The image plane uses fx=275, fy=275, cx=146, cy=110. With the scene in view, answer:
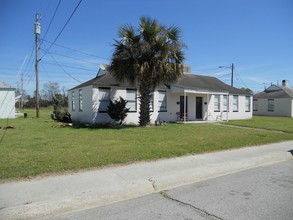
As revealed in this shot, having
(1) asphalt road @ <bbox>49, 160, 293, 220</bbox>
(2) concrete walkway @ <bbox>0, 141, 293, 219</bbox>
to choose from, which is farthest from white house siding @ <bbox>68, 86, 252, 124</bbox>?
(1) asphalt road @ <bbox>49, 160, 293, 220</bbox>

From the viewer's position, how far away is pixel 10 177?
6.03 meters

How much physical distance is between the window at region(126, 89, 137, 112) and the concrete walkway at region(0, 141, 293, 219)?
1189cm

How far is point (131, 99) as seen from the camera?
66.8 ft

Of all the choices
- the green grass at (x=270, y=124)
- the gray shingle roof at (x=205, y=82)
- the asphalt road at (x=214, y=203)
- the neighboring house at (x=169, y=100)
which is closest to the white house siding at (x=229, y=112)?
the neighboring house at (x=169, y=100)

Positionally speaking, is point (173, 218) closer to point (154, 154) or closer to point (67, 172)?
point (67, 172)

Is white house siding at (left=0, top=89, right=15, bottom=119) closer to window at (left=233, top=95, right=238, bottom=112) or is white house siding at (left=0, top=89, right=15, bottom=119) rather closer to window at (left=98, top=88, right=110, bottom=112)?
window at (left=98, top=88, right=110, bottom=112)

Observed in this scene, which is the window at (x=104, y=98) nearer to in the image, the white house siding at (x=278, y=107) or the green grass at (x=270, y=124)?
the green grass at (x=270, y=124)

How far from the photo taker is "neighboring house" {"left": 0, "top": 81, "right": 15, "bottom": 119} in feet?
96.7

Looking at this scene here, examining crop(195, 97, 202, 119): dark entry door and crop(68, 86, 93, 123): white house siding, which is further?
crop(195, 97, 202, 119): dark entry door

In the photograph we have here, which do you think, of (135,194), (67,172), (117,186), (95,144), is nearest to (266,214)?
(135,194)

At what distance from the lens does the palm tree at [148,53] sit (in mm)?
16266

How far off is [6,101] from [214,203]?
29.9 metres

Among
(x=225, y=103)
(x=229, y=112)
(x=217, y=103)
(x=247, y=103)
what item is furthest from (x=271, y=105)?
(x=217, y=103)

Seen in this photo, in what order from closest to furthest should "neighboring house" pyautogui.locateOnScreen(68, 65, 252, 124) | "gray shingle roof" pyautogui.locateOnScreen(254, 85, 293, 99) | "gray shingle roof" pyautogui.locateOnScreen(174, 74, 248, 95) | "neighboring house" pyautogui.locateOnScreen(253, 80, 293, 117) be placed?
"neighboring house" pyautogui.locateOnScreen(68, 65, 252, 124) → "gray shingle roof" pyautogui.locateOnScreen(174, 74, 248, 95) → "neighboring house" pyautogui.locateOnScreen(253, 80, 293, 117) → "gray shingle roof" pyautogui.locateOnScreen(254, 85, 293, 99)
